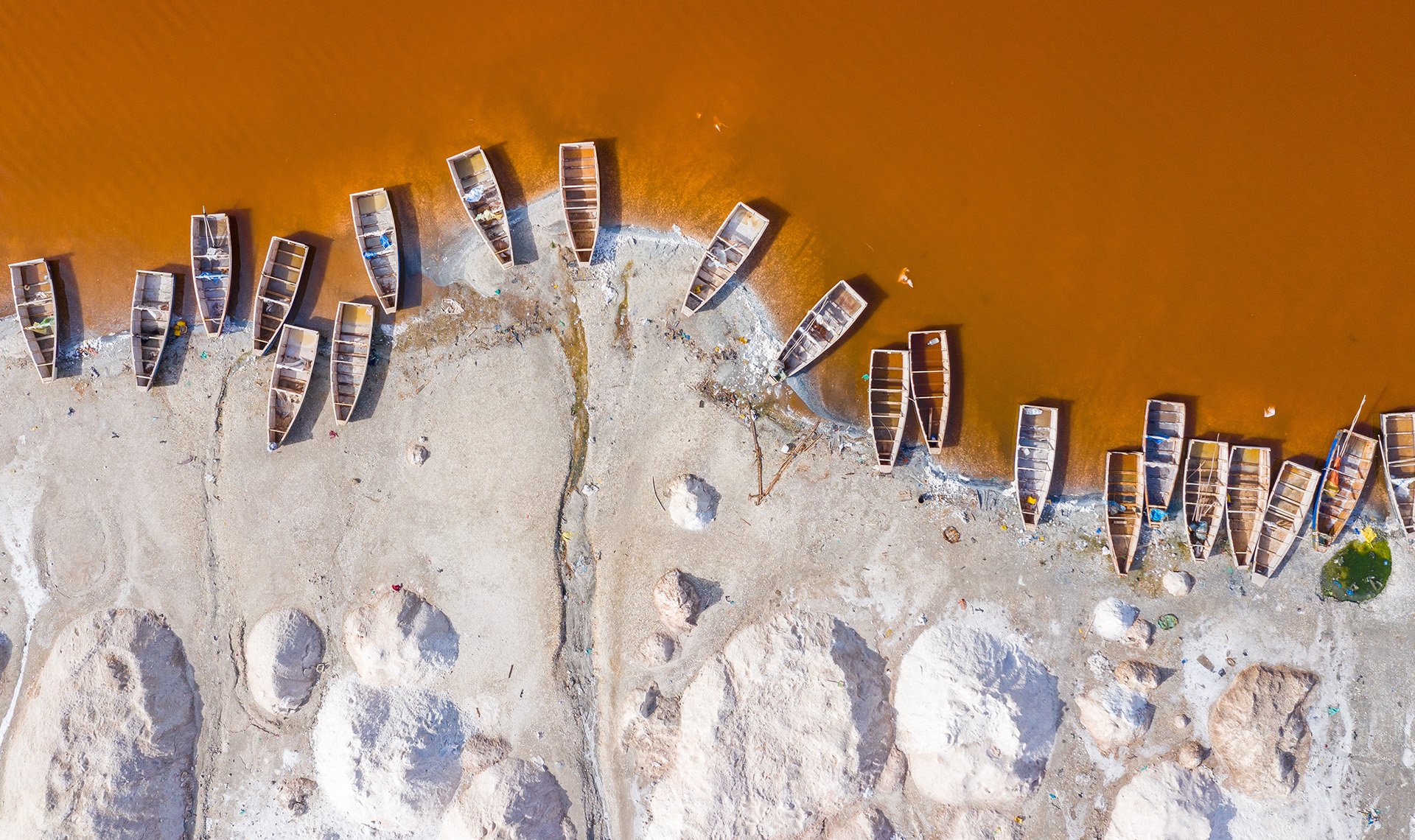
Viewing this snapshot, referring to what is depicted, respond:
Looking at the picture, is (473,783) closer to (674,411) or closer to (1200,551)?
(674,411)

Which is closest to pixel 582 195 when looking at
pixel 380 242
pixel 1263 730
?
pixel 380 242

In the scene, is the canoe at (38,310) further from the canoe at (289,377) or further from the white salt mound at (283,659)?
the white salt mound at (283,659)

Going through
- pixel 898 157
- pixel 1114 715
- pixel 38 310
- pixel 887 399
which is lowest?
pixel 1114 715

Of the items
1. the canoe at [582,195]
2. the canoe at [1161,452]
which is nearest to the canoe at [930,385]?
the canoe at [1161,452]

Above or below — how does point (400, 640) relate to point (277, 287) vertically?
below

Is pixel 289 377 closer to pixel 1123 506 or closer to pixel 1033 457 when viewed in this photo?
pixel 1033 457

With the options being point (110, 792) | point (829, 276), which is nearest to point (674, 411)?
point (829, 276)
